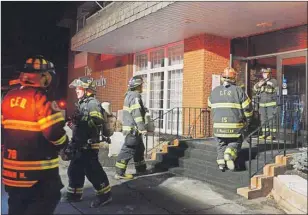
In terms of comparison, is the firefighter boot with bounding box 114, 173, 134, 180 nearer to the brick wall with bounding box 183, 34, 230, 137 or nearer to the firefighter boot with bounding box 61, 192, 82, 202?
the firefighter boot with bounding box 61, 192, 82, 202

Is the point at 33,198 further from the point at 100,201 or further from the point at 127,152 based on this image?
the point at 127,152

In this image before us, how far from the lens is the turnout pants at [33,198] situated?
9.30ft

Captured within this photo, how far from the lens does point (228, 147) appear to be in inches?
200

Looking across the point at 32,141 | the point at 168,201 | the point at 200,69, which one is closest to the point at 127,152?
the point at 168,201

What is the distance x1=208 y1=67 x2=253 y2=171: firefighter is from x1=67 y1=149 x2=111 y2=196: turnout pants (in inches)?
79.1

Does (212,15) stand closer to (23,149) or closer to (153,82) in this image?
(153,82)

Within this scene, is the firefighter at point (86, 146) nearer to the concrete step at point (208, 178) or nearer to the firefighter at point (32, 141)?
the firefighter at point (32, 141)

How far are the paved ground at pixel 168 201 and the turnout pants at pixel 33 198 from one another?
0.49 metres

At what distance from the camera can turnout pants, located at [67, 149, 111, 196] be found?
4.14m

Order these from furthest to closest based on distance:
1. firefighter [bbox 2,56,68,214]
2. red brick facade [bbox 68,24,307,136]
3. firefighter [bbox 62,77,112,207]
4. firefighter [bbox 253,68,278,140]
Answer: red brick facade [bbox 68,24,307,136] → firefighter [bbox 253,68,278,140] → firefighter [bbox 62,77,112,207] → firefighter [bbox 2,56,68,214]

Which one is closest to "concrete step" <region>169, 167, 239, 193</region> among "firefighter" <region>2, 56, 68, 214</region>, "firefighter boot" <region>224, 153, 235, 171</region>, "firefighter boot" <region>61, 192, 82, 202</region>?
"firefighter boot" <region>224, 153, 235, 171</region>

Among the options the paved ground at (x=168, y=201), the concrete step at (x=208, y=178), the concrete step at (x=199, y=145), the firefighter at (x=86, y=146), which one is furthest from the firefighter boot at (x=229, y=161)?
the firefighter at (x=86, y=146)

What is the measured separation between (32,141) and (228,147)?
10.6ft

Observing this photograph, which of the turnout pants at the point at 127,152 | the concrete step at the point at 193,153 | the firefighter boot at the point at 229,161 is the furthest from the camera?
the concrete step at the point at 193,153
